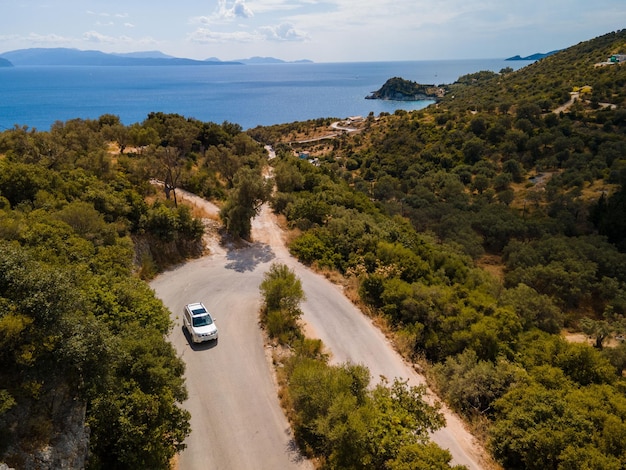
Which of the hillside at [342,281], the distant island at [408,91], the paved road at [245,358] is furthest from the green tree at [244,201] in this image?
the distant island at [408,91]

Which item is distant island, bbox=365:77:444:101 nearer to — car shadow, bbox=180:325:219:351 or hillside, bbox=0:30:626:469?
hillside, bbox=0:30:626:469

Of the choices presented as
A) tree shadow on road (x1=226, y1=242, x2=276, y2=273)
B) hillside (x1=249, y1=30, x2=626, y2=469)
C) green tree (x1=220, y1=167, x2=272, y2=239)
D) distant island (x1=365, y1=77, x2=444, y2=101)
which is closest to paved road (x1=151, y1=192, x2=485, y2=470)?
tree shadow on road (x1=226, y1=242, x2=276, y2=273)

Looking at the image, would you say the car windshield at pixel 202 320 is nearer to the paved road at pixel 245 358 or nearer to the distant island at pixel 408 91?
the paved road at pixel 245 358

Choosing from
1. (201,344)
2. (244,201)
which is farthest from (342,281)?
(201,344)

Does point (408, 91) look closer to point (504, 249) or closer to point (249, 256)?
point (504, 249)

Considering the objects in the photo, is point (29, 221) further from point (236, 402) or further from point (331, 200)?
point (331, 200)

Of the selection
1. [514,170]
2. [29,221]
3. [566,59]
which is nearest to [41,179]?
[29,221]
